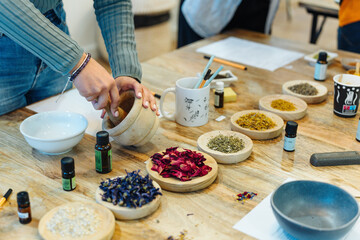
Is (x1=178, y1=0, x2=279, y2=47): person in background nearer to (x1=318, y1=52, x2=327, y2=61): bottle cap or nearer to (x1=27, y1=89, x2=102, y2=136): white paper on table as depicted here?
(x1=318, y1=52, x2=327, y2=61): bottle cap

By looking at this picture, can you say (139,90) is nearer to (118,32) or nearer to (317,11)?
(118,32)

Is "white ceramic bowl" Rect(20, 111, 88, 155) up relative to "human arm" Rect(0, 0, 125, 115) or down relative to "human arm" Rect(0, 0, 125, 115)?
down

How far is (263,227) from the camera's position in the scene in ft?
3.58

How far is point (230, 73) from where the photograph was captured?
2.01 m

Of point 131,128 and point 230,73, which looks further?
point 230,73

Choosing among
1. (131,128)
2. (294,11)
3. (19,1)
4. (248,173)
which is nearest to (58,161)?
(131,128)

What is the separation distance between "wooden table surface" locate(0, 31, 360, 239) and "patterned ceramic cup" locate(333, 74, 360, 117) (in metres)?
0.03

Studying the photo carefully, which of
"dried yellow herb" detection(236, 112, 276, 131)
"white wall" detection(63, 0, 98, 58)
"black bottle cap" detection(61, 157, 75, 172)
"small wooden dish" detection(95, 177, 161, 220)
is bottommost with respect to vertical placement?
"white wall" detection(63, 0, 98, 58)

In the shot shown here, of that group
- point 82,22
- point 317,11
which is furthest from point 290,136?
point 82,22

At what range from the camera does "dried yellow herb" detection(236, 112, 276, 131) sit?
5.08ft

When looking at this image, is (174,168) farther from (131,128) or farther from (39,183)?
(39,183)

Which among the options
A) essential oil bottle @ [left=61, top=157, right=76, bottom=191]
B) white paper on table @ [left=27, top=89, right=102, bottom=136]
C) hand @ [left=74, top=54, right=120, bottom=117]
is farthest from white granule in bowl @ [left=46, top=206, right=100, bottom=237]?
white paper on table @ [left=27, top=89, right=102, bottom=136]

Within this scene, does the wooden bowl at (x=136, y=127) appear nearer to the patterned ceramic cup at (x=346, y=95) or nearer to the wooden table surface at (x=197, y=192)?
the wooden table surface at (x=197, y=192)

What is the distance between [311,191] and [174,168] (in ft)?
1.25
